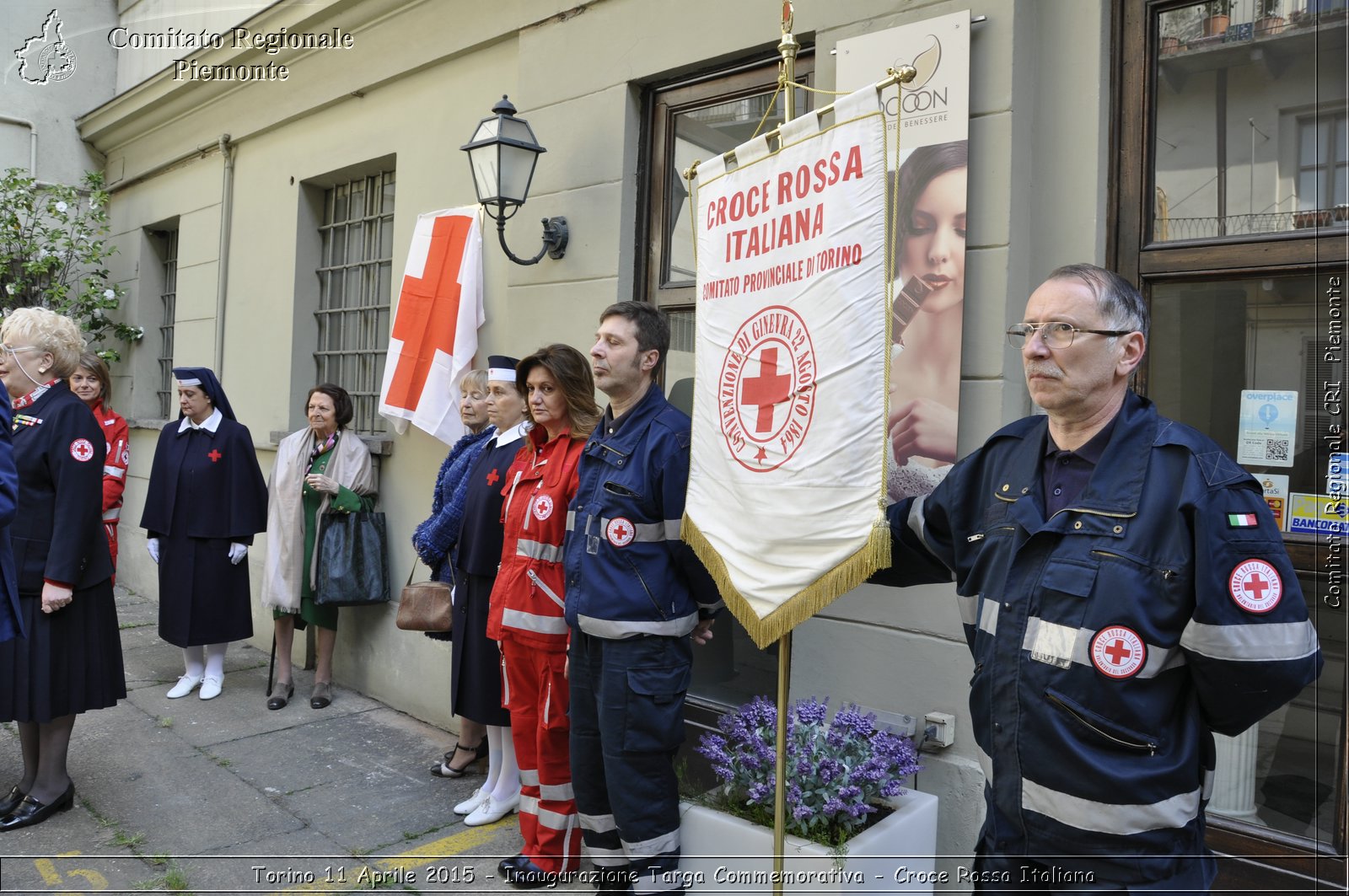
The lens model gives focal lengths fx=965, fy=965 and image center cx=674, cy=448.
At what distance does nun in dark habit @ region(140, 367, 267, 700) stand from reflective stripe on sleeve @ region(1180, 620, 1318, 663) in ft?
18.4

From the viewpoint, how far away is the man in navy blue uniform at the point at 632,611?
3.21m

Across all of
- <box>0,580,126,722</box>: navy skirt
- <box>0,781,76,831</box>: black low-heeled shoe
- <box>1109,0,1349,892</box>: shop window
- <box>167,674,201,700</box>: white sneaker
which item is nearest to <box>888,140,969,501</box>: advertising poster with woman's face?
<box>1109,0,1349,892</box>: shop window

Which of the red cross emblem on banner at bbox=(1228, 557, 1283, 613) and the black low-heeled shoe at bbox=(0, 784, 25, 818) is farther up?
the red cross emblem on banner at bbox=(1228, 557, 1283, 613)

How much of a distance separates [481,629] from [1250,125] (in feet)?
11.8

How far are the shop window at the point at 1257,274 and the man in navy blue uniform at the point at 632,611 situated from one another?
1701mm

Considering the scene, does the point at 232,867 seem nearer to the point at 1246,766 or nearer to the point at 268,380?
the point at 1246,766

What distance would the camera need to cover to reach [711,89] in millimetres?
4648

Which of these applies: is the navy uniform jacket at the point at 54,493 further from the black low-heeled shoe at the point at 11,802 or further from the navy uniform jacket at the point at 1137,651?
the navy uniform jacket at the point at 1137,651

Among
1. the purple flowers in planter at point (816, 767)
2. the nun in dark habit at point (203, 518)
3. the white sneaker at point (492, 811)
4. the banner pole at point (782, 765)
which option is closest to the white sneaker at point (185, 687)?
the nun in dark habit at point (203, 518)

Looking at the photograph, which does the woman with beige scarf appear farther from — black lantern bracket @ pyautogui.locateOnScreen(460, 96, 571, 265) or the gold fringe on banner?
the gold fringe on banner

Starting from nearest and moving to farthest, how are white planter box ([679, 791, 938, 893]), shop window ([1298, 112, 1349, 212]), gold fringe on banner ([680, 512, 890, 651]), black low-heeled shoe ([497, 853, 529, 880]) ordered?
gold fringe on banner ([680, 512, 890, 651]) < white planter box ([679, 791, 938, 893]) < shop window ([1298, 112, 1349, 212]) < black low-heeled shoe ([497, 853, 529, 880])

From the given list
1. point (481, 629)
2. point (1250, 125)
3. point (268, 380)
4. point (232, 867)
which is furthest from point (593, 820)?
point (268, 380)

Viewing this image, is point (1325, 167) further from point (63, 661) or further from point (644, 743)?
point (63, 661)

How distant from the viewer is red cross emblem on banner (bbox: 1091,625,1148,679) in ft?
6.37
